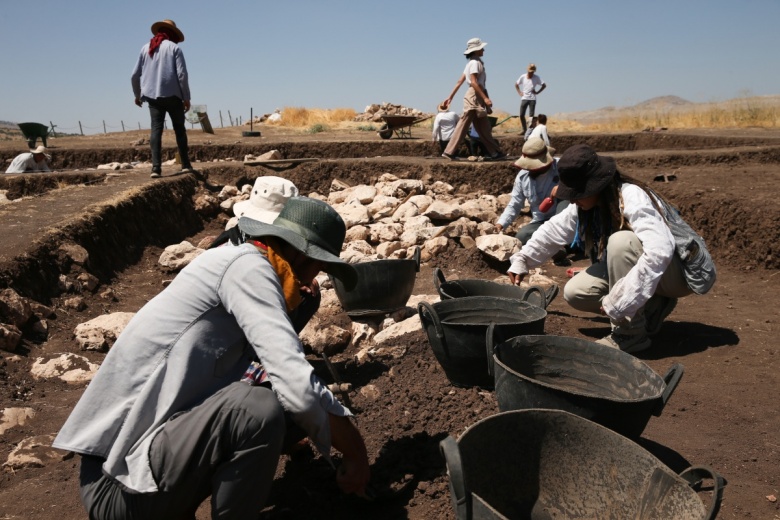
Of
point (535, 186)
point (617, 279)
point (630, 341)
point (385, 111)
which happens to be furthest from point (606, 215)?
point (385, 111)

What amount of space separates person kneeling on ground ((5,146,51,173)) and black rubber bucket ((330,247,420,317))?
8119 millimetres

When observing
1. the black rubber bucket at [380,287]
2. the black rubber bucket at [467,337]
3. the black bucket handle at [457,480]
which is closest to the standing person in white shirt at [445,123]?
the black rubber bucket at [380,287]

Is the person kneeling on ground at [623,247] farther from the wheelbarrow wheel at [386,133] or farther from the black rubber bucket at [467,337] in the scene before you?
the wheelbarrow wheel at [386,133]

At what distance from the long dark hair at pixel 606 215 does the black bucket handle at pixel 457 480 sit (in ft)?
8.09

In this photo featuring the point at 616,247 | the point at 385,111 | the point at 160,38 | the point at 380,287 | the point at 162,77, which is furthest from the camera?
the point at 385,111

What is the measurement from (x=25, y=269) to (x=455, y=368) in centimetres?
393

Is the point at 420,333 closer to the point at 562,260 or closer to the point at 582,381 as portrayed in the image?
the point at 582,381

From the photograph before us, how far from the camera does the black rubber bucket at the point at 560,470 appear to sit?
2.11 metres

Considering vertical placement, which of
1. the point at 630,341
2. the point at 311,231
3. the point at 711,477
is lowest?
the point at 630,341

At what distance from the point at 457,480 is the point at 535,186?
5429 millimetres

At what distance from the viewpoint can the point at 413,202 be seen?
8.64 metres

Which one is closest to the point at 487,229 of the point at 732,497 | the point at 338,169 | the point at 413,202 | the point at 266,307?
the point at 413,202

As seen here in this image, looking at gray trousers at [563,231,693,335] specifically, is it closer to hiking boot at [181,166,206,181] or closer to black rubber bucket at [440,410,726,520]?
black rubber bucket at [440,410,726,520]

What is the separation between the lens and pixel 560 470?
2346 mm
